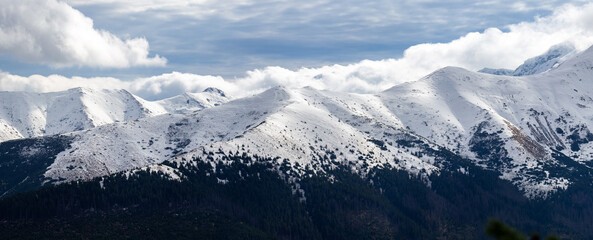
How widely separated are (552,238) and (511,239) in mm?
2863

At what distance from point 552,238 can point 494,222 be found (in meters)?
4.00

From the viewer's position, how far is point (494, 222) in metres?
34.7

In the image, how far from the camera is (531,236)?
34562 mm

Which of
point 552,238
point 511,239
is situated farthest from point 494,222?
point 552,238

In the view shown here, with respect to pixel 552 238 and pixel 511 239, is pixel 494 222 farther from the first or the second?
pixel 552 238

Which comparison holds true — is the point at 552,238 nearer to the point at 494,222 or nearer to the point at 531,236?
the point at 531,236

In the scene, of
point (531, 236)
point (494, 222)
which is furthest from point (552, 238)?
point (494, 222)

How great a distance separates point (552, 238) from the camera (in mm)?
34844

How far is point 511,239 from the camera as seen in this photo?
34469mm

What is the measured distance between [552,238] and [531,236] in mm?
1539

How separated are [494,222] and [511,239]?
4.86 ft
